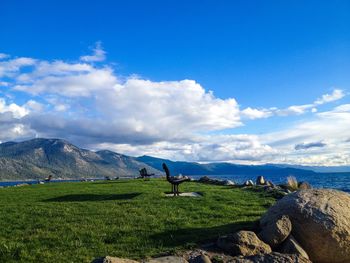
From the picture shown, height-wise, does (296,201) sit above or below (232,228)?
above

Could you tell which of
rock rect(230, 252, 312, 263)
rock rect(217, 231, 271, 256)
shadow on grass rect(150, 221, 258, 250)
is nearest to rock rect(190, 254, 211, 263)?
rock rect(230, 252, 312, 263)

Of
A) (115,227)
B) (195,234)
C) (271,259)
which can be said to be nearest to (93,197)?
(115,227)

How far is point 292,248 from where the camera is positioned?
13.4 meters

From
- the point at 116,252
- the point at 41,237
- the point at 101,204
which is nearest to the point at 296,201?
the point at 116,252

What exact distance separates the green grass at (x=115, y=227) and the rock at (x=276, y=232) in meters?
1.95

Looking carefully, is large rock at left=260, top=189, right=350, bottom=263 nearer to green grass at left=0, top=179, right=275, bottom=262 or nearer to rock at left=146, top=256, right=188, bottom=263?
green grass at left=0, top=179, right=275, bottom=262

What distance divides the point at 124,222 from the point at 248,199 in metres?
11.9

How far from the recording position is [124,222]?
58.2ft

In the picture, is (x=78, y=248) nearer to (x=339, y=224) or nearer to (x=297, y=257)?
(x=297, y=257)

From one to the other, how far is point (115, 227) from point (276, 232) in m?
6.37

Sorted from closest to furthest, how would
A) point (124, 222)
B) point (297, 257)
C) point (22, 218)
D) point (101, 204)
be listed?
1. point (297, 257)
2. point (124, 222)
3. point (22, 218)
4. point (101, 204)

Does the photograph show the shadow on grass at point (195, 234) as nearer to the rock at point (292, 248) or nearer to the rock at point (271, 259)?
the rock at point (292, 248)

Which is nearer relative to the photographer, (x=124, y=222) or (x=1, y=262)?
(x=1, y=262)

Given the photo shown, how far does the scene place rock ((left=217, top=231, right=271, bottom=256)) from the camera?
42.8 ft
